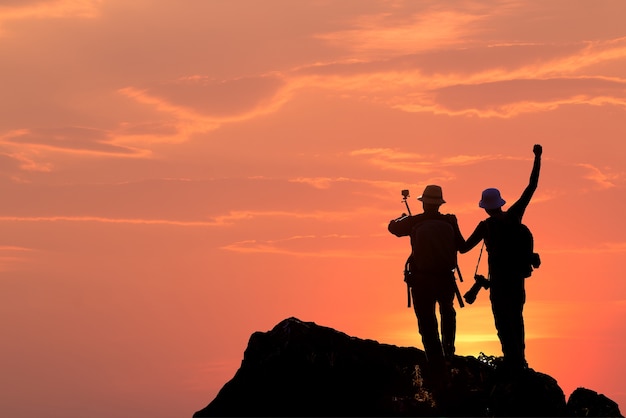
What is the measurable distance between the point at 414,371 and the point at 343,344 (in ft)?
5.06

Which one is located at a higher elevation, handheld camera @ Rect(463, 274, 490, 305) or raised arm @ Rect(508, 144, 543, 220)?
raised arm @ Rect(508, 144, 543, 220)

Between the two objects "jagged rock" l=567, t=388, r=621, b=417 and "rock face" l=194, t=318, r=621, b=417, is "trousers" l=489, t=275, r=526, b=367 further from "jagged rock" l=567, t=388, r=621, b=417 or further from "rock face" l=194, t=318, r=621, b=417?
"jagged rock" l=567, t=388, r=621, b=417

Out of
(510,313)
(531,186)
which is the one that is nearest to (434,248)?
(510,313)

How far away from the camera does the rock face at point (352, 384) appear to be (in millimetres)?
22938

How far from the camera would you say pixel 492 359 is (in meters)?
25.3

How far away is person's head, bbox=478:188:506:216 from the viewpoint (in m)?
22.3

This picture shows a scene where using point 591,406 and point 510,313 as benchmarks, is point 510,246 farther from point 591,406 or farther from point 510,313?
point 591,406

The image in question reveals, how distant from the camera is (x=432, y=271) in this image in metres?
22.8

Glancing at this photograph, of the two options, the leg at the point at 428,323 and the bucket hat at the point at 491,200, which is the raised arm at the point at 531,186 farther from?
the leg at the point at 428,323

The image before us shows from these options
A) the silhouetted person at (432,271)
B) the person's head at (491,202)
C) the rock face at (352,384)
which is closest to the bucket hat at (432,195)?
the silhouetted person at (432,271)

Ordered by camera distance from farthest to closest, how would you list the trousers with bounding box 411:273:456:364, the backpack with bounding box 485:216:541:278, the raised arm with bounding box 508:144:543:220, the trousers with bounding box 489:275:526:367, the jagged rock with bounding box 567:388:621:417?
the jagged rock with bounding box 567:388:621:417 → the trousers with bounding box 411:273:456:364 → the trousers with bounding box 489:275:526:367 → the backpack with bounding box 485:216:541:278 → the raised arm with bounding box 508:144:543:220

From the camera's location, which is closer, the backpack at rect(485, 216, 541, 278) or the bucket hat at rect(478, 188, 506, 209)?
the backpack at rect(485, 216, 541, 278)

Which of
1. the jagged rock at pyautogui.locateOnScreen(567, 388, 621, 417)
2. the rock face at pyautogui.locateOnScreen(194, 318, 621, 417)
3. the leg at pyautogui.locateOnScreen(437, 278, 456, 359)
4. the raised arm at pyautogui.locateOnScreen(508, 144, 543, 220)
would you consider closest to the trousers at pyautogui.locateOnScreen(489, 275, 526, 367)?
the rock face at pyautogui.locateOnScreen(194, 318, 621, 417)

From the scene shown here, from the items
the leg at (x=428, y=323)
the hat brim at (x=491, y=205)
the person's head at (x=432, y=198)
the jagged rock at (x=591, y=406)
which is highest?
the person's head at (x=432, y=198)
